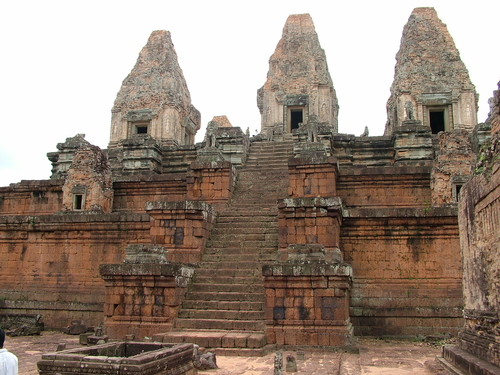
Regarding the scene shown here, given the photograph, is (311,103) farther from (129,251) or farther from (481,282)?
(481,282)

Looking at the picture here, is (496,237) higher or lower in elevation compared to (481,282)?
higher

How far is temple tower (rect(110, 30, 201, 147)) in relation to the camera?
82.1 ft

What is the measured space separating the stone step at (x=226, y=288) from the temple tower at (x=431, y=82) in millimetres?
14251

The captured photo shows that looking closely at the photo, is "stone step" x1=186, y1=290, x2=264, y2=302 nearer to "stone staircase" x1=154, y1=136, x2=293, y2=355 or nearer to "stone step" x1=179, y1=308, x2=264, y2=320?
"stone staircase" x1=154, y1=136, x2=293, y2=355

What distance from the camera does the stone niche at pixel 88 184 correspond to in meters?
14.9

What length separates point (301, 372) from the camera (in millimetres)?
6898

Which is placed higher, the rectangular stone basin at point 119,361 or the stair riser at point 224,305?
the stair riser at point 224,305

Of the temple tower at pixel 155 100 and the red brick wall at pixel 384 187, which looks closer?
the red brick wall at pixel 384 187

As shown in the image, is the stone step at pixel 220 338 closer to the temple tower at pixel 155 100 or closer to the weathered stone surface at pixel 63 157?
the weathered stone surface at pixel 63 157

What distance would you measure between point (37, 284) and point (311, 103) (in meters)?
18.2

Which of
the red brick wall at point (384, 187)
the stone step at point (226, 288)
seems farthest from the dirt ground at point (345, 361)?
the red brick wall at point (384, 187)

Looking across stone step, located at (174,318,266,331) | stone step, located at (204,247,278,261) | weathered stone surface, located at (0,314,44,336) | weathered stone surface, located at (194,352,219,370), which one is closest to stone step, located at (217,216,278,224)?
stone step, located at (204,247,278,261)

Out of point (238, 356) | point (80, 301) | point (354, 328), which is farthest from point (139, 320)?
point (354, 328)

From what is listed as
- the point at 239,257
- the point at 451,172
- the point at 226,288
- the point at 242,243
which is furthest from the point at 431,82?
the point at 226,288
